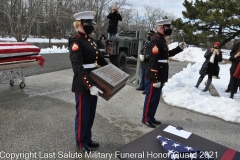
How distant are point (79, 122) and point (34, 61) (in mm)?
3136

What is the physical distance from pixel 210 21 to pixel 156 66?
14.6 m

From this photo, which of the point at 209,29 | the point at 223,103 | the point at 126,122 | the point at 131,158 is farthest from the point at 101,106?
the point at 209,29

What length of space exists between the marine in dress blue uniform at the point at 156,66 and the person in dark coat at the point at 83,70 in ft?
3.21

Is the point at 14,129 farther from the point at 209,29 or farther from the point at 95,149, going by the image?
the point at 209,29

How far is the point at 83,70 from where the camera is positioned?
2.39m

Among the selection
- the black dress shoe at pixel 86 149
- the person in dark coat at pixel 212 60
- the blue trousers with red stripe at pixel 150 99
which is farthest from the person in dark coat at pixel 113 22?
the black dress shoe at pixel 86 149

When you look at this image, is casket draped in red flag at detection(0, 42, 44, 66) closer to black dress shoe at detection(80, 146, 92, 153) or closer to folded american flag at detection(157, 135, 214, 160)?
black dress shoe at detection(80, 146, 92, 153)

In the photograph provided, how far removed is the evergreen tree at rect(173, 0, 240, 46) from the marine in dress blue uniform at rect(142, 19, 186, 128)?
1394cm

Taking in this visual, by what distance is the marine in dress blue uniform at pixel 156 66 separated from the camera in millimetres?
3383

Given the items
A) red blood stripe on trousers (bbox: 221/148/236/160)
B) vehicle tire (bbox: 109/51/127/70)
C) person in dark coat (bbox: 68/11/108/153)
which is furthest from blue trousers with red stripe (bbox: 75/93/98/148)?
vehicle tire (bbox: 109/51/127/70)

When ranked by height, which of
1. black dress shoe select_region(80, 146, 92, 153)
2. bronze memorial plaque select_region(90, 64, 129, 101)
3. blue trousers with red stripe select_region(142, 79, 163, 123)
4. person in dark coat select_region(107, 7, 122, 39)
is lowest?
black dress shoe select_region(80, 146, 92, 153)

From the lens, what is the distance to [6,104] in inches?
167

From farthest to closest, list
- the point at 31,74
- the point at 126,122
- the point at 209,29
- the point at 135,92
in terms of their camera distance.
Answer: the point at 209,29
the point at 31,74
the point at 135,92
the point at 126,122

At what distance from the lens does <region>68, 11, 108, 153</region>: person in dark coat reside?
240cm
